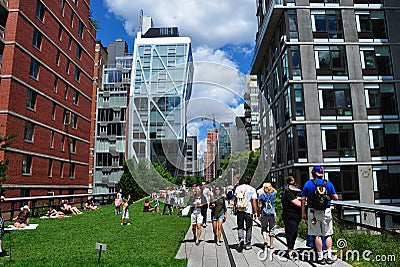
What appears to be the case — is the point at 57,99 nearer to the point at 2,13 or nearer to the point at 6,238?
the point at 2,13

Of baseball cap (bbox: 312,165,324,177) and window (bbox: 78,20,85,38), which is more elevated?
window (bbox: 78,20,85,38)

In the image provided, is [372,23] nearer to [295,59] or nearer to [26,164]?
[295,59]

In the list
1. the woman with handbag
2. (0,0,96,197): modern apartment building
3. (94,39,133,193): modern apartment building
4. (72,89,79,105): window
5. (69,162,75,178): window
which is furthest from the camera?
(94,39,133,193): modern apartment building

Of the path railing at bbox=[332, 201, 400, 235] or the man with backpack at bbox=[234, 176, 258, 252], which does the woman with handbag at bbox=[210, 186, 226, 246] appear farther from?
the path railing at bbox=[332, 201, 400, 235]

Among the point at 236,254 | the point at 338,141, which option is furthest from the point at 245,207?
the point at 338,141

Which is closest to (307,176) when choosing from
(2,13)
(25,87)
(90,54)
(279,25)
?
(279,25)

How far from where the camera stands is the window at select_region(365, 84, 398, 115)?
28.0 meters

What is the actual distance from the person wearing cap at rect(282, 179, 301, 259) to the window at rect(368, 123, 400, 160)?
2253 cm

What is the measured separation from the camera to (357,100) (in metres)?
28.0

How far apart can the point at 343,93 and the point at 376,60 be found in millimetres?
4392

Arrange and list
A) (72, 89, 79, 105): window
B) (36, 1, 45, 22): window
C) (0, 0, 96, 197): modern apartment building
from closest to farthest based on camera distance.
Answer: (0, 0, 96, 197): modern apartment building, (36, 1, 45, 22): window, (72, 89, 79, 105): window

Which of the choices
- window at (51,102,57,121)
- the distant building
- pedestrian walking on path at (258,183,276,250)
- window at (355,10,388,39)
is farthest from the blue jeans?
window at (51,102,57,121)

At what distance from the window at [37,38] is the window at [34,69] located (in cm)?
139

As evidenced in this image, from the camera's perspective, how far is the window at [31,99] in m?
26.9
